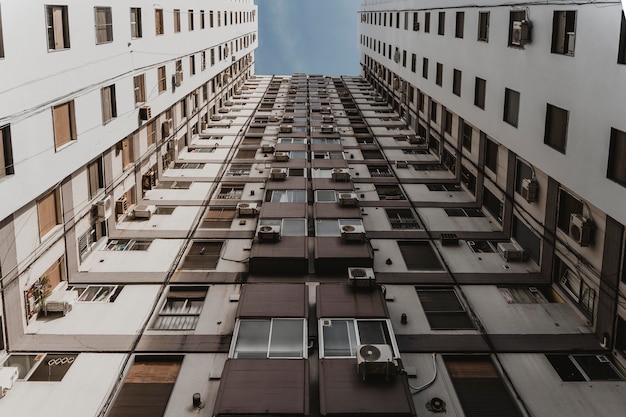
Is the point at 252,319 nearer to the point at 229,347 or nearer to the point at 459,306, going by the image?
the point at 229,347

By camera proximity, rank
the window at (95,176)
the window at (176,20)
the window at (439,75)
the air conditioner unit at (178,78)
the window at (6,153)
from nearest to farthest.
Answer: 1. the window at (6,153)
2. the window at (95,176)
3. the air conditioner unit at (178,78)
4. the window at (176,20)
5. the window at (439,75)

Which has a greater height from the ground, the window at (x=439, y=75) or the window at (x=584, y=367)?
the window at (x=439, y=75)

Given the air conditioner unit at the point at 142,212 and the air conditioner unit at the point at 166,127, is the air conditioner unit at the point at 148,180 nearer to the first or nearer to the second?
the air conditioner unit at the point at 142,212

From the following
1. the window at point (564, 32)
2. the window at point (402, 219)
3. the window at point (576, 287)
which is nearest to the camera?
the window at point (576, 287)

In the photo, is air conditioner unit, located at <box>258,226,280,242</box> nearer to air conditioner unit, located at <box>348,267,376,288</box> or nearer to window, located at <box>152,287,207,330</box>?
window, located at <box>152,287,207,330</box>

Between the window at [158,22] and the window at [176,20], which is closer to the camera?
the window at [158,22]

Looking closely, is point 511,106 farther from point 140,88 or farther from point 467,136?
point 140,88

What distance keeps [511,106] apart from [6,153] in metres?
21.9

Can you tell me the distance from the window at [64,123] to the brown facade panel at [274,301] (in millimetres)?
9270

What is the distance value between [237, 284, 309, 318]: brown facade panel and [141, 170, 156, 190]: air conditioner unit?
14.0m

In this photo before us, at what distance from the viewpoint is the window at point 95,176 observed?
80.3 ft

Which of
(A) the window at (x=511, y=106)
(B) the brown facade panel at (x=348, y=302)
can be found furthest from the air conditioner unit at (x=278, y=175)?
(A) the window at (x=511, y=106)

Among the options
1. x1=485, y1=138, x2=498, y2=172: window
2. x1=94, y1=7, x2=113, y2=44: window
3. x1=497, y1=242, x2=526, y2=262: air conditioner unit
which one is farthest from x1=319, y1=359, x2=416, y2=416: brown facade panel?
x1=94, y1=7, x2=113, y2=44: window

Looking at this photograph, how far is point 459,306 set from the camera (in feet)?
69.6
